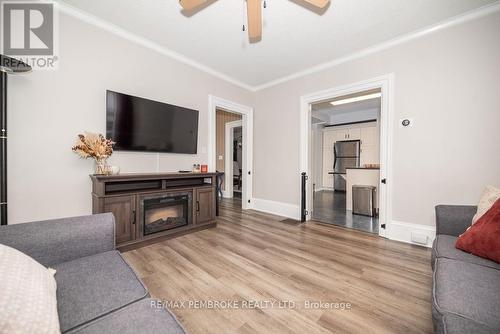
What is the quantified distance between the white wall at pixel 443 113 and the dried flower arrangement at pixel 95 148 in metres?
3.52

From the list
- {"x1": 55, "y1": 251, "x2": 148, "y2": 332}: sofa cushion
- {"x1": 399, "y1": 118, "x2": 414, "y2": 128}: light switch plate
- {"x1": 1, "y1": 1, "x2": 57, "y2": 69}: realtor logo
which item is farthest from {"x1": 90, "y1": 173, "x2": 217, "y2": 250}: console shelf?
{"x1": 399, "y1": 118, "x2": 414, "y2": 128}: light switch plate

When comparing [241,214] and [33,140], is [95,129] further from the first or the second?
[241,214]

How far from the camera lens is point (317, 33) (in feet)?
8.42

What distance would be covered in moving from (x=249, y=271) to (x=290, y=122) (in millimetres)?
2809

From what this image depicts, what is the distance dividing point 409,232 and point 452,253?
4.65 ft

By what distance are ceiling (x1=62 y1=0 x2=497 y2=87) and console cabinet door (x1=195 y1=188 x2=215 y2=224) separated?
217 cm

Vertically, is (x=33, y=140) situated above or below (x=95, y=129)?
below

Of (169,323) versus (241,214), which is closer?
(169,323)

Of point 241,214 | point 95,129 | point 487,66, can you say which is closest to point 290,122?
point 241,214

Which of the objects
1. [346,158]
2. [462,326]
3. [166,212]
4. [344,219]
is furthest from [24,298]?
[346,158]

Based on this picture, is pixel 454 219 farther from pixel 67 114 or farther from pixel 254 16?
pixel 67 114

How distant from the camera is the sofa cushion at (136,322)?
2.36 feet

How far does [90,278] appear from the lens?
40.5 inches

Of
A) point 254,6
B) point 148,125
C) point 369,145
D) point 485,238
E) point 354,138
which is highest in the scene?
point 254,6
